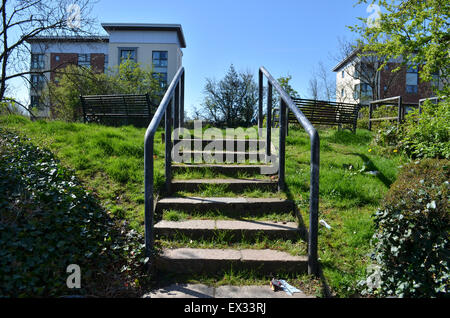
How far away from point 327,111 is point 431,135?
334 centimetres

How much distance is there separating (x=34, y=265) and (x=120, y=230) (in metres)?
0.84

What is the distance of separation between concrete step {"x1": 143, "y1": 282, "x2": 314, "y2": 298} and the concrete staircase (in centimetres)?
19

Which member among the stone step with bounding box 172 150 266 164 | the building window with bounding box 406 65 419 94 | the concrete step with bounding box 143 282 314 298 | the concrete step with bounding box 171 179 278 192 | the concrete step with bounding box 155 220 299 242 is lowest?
the concrete step with bounding box 143 282 314 298

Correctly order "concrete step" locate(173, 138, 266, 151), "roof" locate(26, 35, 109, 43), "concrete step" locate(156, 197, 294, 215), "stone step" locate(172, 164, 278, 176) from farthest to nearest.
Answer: "roof" locate(26, 35, 109, 43)
"concrete step" locate(173, 138, 266, 151)
"stone step" locate(172, 164, 278, 176)
"concrete step" locate(156, 197, 294, 215)

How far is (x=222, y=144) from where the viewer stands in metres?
4.90

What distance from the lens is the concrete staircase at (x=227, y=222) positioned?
2.60m

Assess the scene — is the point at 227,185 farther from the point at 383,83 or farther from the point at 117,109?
the point at 383,83

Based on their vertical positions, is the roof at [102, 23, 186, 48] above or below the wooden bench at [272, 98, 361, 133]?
above

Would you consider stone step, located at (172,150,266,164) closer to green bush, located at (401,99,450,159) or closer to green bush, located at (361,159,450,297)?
green bush, located at (361,159,450,297)

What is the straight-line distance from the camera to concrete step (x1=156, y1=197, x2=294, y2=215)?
3307 millimetres

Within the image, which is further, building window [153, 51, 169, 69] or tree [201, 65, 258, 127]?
building window [153, 51, 169, 69]

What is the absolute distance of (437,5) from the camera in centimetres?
501

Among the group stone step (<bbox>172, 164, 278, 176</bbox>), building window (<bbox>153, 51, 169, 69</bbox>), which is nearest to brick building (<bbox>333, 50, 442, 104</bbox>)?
building window (<bbox>153, 51, 169, 69</bbox>)
